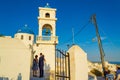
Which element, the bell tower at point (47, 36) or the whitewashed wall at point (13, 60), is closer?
the whitewashed wall at point (13, 60)

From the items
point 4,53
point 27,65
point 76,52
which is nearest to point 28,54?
point 27,65

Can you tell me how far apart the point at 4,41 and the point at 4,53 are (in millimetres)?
647

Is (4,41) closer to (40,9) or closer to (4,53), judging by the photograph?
→ (4,53)

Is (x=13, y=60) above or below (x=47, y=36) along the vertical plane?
below

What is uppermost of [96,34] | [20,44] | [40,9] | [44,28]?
[40,9]

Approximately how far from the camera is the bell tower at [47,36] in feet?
76.5

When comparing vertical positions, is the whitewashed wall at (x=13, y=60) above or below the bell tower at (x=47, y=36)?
below

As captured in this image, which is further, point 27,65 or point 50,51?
point 50,51

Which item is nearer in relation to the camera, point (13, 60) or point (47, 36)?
point (13, 60)

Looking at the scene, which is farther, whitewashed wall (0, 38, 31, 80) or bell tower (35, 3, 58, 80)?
bell tower (35, 3, 58, 80)

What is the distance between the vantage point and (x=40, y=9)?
24906 mm

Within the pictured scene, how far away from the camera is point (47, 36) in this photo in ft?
77.9

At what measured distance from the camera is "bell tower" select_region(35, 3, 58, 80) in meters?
23.3

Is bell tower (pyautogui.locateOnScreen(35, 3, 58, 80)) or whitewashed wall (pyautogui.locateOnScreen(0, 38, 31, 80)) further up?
bell tower (pyautogui.locateOnScreen(35, 3, 58, 80))
